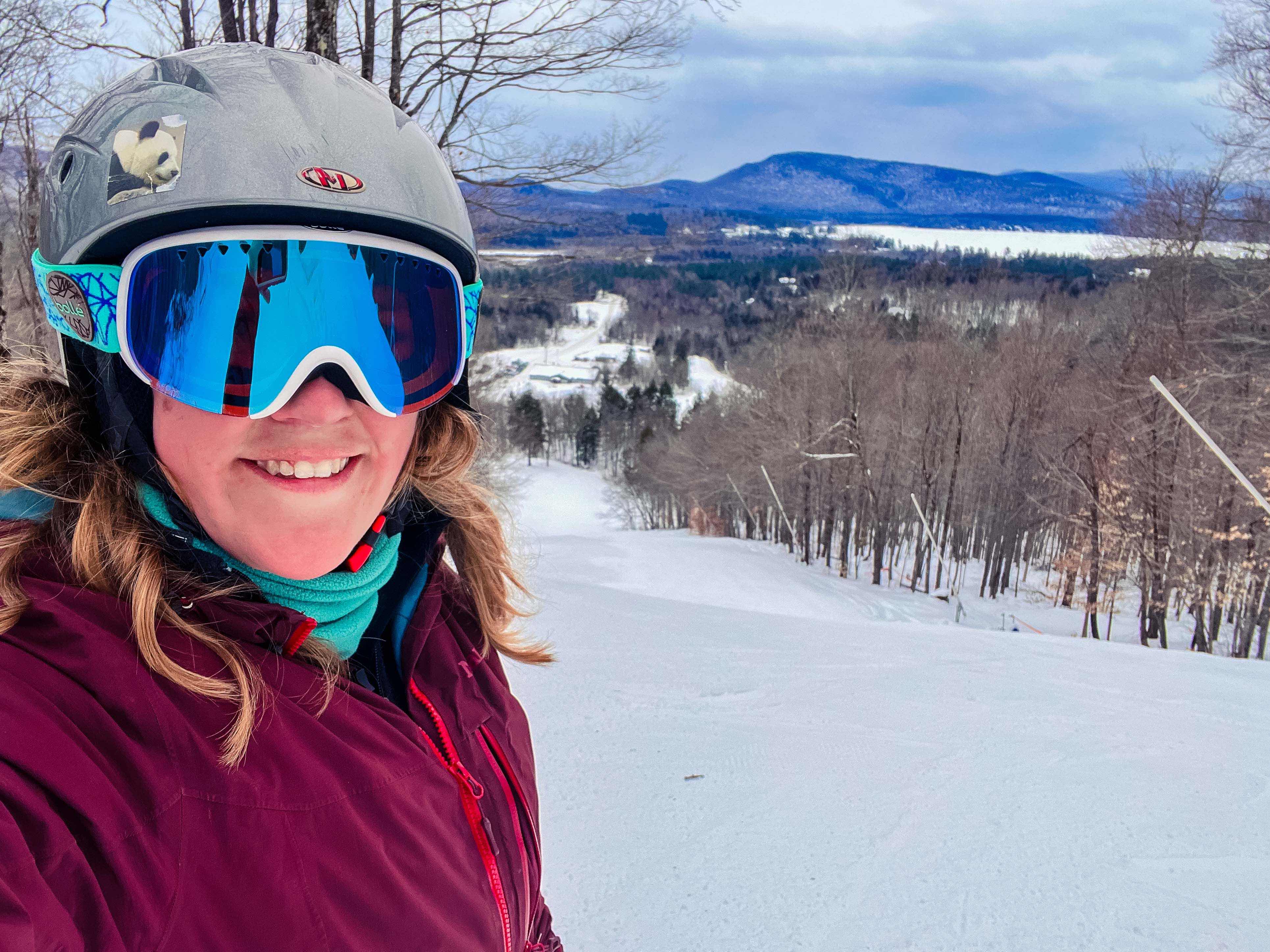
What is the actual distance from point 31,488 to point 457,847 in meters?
0.78

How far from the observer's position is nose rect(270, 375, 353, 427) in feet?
3.93

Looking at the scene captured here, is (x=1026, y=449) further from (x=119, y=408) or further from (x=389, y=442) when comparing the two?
(x=119, y=408)

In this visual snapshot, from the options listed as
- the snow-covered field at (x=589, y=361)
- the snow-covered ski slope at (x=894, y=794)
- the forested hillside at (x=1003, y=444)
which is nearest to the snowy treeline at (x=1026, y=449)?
the forested hillside at (x=1003, y=444)

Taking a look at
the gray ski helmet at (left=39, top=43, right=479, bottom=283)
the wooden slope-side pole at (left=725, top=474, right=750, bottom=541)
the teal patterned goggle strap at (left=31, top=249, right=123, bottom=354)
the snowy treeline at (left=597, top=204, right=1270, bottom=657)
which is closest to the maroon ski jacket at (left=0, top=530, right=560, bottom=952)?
the teal patterned goggle strap at (left=31, top=249, right=123, bottom=354)

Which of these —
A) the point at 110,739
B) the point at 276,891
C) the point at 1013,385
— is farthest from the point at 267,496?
the point at 1013,385

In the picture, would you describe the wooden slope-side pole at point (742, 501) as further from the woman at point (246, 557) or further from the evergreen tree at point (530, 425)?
the woman at point (246, 557)

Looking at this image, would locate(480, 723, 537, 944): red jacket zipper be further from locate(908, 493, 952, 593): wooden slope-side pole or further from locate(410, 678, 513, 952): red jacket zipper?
locate(908, 493, 952, 593): wooden slope-side pole

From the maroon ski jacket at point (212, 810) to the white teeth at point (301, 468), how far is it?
204 mm

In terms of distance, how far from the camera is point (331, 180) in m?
1.31

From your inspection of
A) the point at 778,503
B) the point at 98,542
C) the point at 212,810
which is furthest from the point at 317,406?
the point at 778,503

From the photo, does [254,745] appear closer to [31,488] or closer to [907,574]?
[31,488]

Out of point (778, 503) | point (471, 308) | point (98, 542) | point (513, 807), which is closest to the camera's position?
point (98, 542)

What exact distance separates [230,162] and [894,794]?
3.90 m

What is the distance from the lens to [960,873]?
3188 mm
